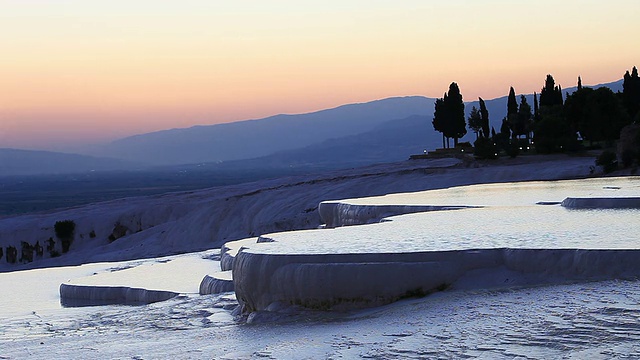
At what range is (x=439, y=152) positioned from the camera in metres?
71.7

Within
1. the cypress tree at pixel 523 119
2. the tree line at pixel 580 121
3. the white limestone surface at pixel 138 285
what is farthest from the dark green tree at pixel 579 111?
the white limestone surface at pixel 138 285

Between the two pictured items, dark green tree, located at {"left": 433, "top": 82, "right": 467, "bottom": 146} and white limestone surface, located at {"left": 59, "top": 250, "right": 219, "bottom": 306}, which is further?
dark green tree, located at {"left": 433, "top": 82, "right": 467, "bottom": 146}

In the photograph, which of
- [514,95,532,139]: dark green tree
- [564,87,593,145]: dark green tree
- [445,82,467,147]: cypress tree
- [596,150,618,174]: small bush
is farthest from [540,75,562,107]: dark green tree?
[596,150,618,174]: small bush

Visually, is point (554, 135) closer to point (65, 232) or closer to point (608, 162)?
point (608, 162)

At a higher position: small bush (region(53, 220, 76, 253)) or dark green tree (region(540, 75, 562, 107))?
dark green tree (region(540, 75, 562, 107))

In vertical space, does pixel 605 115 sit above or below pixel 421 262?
above

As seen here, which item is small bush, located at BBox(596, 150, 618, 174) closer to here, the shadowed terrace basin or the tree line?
the tree line

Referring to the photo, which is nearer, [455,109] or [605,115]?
[605,115]

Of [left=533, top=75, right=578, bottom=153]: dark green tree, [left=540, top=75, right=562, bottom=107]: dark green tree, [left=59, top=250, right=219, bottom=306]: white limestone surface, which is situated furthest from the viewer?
[left=540, top=75, right=562, bottom=107]: dark green tree

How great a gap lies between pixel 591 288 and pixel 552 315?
1274 millimetres

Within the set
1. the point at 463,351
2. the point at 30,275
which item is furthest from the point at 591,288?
the point at 30,275

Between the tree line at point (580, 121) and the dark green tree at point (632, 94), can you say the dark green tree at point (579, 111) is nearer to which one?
the tree line at point (580, 121)

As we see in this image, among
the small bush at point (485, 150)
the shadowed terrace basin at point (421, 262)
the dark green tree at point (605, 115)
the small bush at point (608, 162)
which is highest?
the dark green tree at point (605, 115)

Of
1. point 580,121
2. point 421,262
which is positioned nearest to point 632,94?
point 580,121
